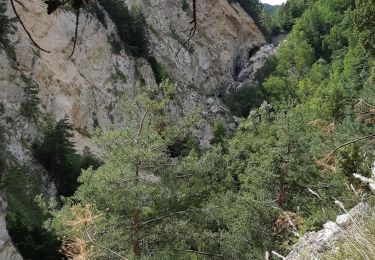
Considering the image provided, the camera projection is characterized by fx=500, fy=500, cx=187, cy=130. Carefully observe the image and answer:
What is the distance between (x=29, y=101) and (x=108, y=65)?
41.2 ft

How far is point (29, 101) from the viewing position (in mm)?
29000

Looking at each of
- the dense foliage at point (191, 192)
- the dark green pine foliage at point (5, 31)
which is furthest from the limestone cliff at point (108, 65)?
the dense foliage at point (191, 192)

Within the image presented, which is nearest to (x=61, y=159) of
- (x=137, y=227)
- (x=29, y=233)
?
(x=29, y=233)

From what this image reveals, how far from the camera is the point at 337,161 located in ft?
44.3

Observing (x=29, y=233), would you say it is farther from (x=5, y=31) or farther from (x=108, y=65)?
(x=108, y=65)

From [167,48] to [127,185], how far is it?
42.8m

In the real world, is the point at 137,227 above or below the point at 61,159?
below

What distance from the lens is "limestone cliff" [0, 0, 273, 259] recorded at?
2894 cm

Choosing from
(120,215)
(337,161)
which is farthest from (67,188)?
(337,161)

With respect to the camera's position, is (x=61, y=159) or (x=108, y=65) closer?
(x=61, y=159)

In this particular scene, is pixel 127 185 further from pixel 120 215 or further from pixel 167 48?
pixel 167 48

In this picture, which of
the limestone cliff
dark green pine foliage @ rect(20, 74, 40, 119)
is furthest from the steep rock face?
dark green pine foliage @ rect(20, 74, 40, 119)

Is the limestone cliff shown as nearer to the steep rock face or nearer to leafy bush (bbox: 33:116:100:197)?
the steep rock face

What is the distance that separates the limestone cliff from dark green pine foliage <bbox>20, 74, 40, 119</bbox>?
0.37m
